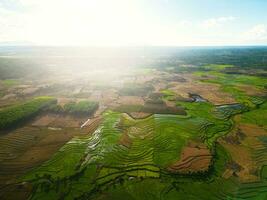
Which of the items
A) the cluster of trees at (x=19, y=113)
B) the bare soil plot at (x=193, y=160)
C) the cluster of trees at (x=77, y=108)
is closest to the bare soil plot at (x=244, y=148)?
the bare soil plot at (x=193, y=160)

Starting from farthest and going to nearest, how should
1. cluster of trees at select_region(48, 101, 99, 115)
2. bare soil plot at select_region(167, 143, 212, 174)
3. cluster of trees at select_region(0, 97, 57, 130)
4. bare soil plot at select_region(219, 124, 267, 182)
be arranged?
1. cluster of trees at select_region(48, 101, 99, 115)
2. cluster of trees at select_region(0, 97, 57, 130)
3. bare soil plot at select_region(167, 143, 212, 174)
4. bare soil plot at select_region(219, 124, 267, 182)

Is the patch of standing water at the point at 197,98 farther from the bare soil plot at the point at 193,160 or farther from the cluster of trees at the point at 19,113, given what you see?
the cluster of trees at the point at 19,113

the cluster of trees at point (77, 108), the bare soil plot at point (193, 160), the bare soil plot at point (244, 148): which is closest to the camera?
the bare soil plot at point (244, 148)

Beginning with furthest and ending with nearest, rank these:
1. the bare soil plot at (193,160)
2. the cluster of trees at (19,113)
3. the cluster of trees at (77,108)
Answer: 1. the cluster of trees at (77,108)
2. the cluster of trees at (19,113)
3. the bare soil plot at (193,160)

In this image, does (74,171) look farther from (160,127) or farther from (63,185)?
(160,127)

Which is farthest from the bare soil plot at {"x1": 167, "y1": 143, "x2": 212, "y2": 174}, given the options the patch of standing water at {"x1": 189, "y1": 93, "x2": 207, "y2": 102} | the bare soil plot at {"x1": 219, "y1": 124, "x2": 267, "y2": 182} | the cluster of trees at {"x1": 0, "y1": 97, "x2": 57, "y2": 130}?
the cluster of trees at {"x1": 0, "y1": 97, "x2": 57, "y2": 130}

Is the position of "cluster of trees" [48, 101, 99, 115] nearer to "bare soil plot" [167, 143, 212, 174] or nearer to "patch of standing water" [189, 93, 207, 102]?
"bare soil plot" [167, 143, 212, 174]

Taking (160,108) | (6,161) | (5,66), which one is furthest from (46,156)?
(5,66)
